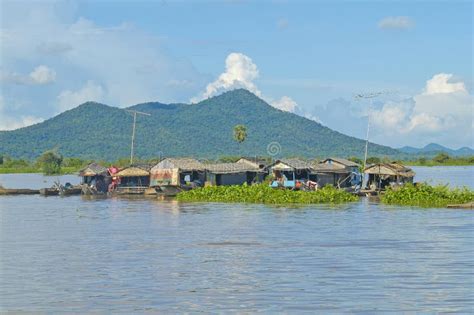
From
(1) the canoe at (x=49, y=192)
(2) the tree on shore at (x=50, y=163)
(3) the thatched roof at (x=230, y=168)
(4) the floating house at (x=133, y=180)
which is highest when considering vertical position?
(2) the tree on shore at (x=50, y=163)

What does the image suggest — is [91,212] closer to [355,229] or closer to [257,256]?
[355,229]

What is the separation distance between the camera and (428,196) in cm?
4544

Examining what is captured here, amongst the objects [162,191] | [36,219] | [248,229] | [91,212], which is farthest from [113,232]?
[162,191]

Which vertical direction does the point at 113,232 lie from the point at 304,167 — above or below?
below

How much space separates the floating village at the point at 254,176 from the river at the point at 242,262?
1292cm

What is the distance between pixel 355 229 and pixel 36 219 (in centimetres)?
1679

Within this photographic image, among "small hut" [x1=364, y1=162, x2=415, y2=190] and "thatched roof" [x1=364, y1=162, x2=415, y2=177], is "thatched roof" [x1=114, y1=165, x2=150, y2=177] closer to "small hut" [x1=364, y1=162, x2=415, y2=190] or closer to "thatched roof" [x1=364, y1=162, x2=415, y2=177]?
"small hut" [x1=364, y1=162, x2=415, y2=190]

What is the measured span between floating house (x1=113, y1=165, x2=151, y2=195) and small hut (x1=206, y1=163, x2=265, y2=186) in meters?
4.63

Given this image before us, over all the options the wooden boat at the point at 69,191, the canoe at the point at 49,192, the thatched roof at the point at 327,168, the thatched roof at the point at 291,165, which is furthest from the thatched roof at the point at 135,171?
the thatched roof at the point at 327,168

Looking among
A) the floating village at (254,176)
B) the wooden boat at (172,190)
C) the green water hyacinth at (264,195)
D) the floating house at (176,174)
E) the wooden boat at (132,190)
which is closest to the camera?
the green water hyacinth at (264,195)

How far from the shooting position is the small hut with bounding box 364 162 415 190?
5506 centimetres

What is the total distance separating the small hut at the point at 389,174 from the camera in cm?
5506

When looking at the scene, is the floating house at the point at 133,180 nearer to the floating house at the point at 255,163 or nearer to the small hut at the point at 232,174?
the small hut at the point at 232,174

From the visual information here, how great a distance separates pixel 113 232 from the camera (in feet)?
115
